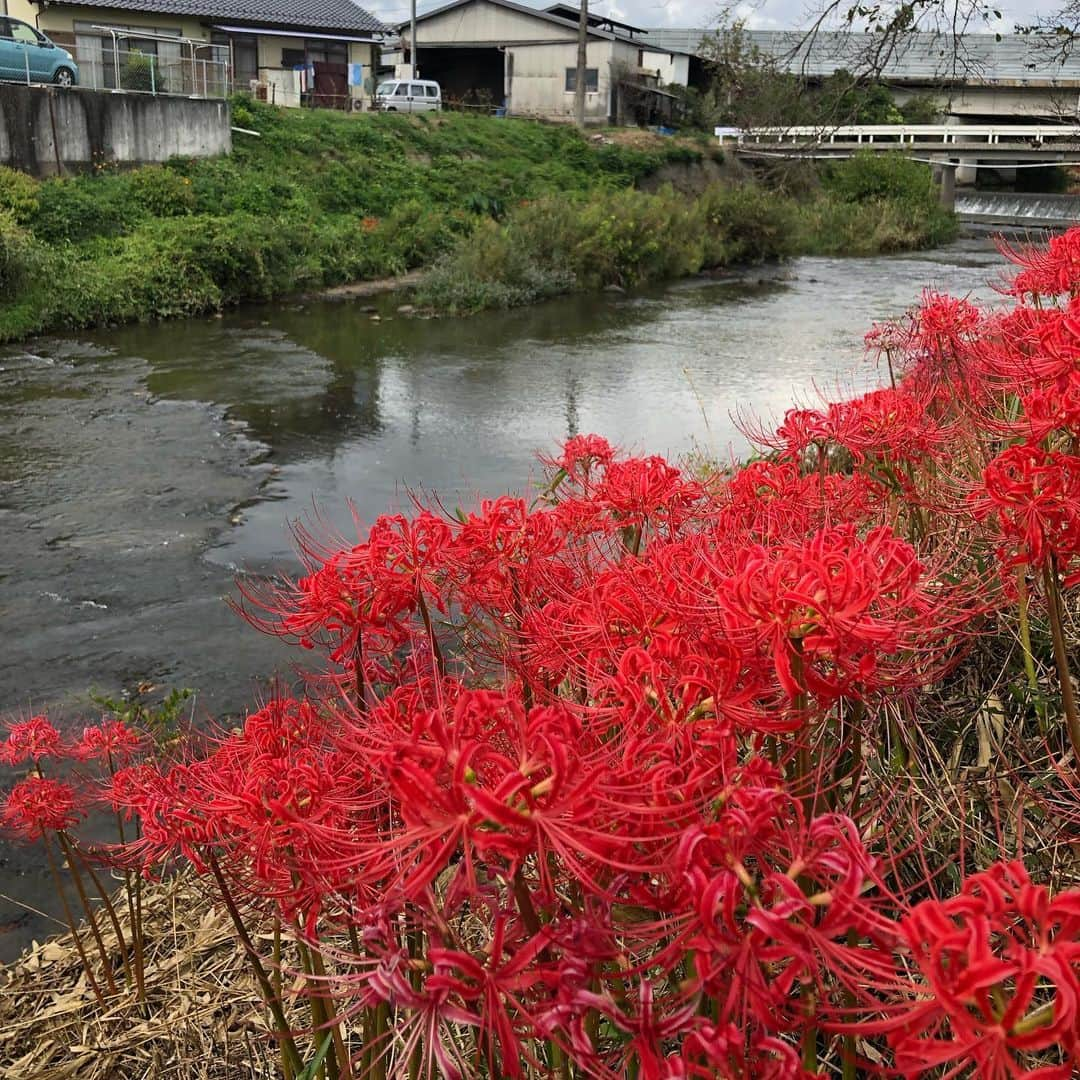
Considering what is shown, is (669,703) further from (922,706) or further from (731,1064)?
(922,706)

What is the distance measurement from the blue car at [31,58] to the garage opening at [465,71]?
2278 centimetres

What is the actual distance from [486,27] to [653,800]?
4654 centimetres

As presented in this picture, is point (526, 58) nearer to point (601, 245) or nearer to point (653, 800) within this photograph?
point (601, 245)

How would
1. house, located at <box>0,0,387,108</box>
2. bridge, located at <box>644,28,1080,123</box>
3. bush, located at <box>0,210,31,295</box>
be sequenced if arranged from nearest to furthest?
bridge, located at <box>644,28,1080,123</box>
bush, located at <box>0,210,31,295</box>
house, located at <box>0,0,387,108</box>

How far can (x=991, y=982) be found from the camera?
81 centimetres

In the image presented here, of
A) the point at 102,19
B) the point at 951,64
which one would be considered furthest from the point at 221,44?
the point at 951,64

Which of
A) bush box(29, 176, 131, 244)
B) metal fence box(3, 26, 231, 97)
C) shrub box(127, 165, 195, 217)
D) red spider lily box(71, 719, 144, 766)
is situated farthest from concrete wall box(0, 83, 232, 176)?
red spider lily box(71, 719, 144, 766)

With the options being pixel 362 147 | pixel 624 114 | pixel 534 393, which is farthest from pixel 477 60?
pixel 534 393

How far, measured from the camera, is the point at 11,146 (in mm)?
19906

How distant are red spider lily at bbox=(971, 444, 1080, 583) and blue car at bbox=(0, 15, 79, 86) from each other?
76.3 ft

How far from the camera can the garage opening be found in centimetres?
4369

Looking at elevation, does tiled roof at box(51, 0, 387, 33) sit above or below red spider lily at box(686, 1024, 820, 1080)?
above

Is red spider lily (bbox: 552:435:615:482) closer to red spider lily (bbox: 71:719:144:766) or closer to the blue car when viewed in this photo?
red spider lily (bbox: 71:719:144:766)

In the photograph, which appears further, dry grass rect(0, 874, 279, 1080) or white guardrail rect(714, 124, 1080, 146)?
white guardrail rect(714, 124, 1080, 146)
